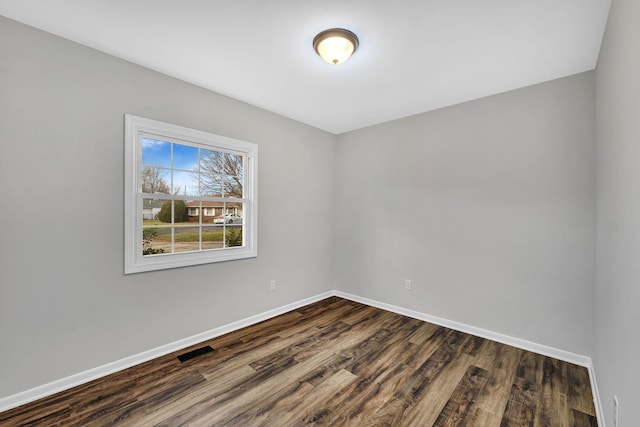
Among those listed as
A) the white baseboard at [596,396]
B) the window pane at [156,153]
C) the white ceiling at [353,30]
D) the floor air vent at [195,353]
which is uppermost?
the white ceiling at [353,30]

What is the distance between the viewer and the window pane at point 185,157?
2.76 metres

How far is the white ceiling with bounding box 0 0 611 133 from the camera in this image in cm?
173

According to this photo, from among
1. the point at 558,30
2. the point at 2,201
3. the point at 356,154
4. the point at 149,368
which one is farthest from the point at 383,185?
the point at 2,201

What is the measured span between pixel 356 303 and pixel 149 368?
8.55 feet

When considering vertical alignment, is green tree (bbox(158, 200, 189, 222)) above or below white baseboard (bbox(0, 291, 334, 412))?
above

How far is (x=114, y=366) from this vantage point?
2.27 m

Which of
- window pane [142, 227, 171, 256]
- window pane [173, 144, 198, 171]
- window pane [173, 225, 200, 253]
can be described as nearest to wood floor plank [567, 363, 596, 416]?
window pane [173, 225, 200, 253]

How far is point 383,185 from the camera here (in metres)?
3.82

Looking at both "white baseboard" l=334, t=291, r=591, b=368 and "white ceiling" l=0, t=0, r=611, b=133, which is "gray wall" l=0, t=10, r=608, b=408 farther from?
"white ceiling" l=0, t=0, r=611, b=133

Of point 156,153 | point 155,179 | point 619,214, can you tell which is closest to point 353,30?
point 619,214

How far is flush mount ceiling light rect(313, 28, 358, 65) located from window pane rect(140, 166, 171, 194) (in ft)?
5.95

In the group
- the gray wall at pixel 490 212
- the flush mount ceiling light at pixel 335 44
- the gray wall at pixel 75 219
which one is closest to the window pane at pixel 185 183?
the gray wall at pixel 75 219

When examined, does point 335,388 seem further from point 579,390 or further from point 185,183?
point 185,183

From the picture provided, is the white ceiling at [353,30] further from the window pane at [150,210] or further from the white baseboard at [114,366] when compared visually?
the white baseboard at [114,366]
